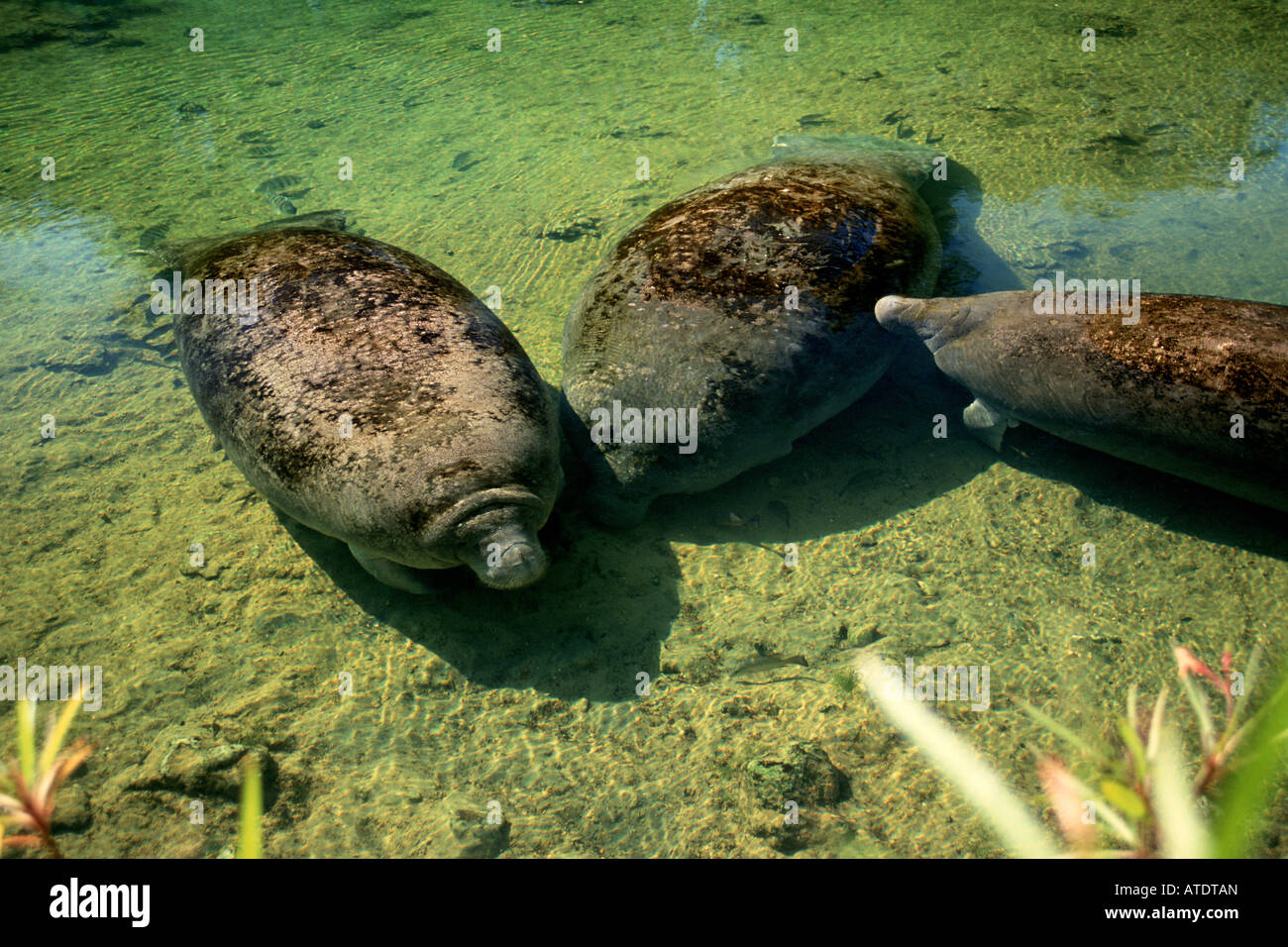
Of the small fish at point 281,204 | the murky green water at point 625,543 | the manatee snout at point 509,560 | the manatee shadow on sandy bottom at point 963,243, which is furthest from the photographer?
the small fish at point 281,204

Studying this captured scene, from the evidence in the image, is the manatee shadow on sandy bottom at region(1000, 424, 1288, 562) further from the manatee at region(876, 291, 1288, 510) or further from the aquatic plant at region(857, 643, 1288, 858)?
the aquatic plant at region(857, 643, 1288, 858)

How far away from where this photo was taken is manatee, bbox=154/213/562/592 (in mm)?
3363

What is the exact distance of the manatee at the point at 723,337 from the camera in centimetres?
407

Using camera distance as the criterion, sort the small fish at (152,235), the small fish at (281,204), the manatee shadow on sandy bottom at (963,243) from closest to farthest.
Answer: the manatee shadow on sandy bottom at (963,243) → the small fish at (152,235) → the small fish at (281,204)

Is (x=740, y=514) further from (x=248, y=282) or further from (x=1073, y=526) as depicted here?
(x=248, y=282)

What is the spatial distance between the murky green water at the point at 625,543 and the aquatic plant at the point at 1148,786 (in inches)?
4.4

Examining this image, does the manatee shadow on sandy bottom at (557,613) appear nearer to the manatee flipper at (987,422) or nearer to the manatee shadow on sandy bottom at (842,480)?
the manatee shadow on sandy bottom at (842,480)

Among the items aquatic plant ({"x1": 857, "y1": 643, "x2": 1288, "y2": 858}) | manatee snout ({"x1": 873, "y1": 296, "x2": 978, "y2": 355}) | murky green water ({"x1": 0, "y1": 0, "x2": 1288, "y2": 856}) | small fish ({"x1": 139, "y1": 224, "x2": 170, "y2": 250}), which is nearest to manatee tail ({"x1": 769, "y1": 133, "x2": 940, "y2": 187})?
murky green water ({"x1": 0, "y1": 0, "x2": 1288, "y2": 856})

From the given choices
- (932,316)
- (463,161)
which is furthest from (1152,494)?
(463,161)

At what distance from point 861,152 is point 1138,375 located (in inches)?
122

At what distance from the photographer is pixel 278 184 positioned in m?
7.80

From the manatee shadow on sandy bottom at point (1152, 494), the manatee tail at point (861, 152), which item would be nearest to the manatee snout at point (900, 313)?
the manatee shadow on sandy bottom at point (1152, 494)

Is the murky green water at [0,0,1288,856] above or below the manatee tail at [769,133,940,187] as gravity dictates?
below

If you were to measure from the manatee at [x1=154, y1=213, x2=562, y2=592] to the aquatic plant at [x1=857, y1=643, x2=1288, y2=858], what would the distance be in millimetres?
1952
